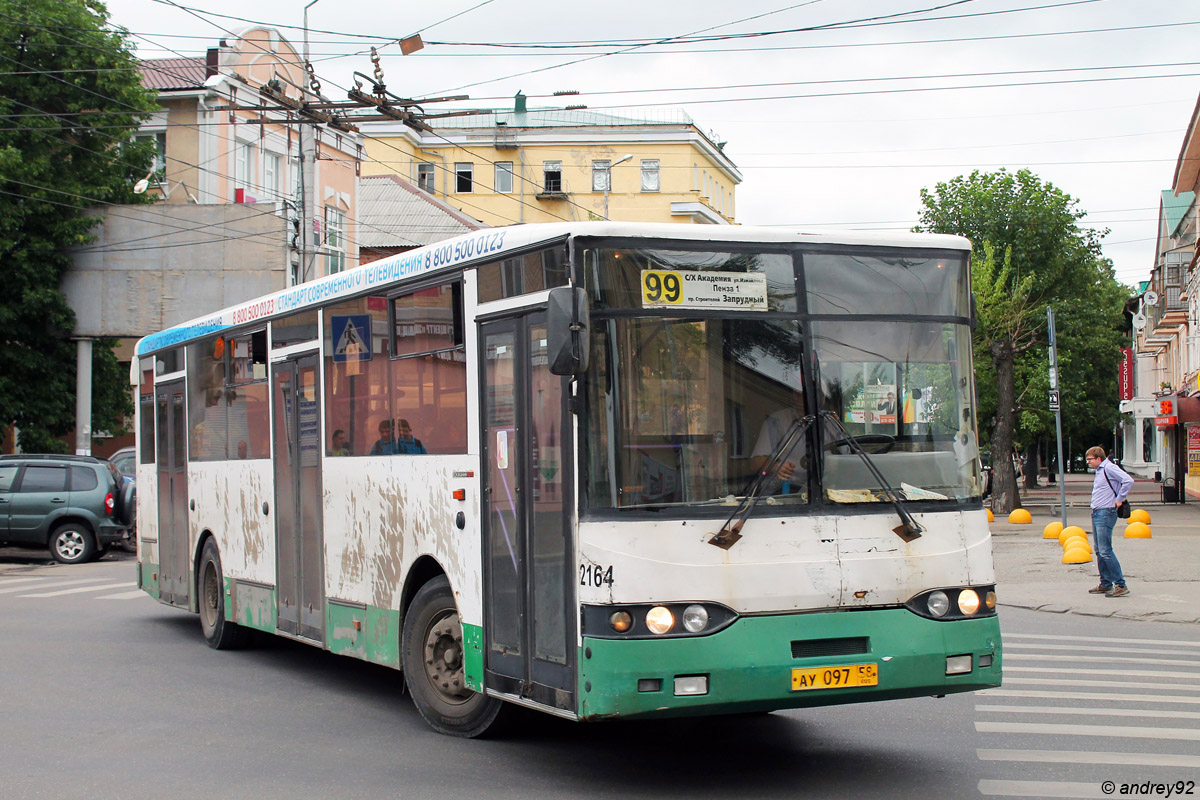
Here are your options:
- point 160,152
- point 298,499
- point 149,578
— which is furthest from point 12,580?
point 160,152

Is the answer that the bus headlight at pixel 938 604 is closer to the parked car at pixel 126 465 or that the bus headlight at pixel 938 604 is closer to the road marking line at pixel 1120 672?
the road marking line at pixel 1120 672

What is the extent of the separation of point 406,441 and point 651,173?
6590 centimetres

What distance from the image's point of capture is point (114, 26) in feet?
120

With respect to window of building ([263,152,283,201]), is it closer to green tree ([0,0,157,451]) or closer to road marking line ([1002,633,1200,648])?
green tree ([0,0,157,451])

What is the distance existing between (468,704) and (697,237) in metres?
3.22

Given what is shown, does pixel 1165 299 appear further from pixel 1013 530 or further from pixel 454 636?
pixel 454 636

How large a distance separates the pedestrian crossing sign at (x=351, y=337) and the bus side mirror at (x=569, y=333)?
322 cm

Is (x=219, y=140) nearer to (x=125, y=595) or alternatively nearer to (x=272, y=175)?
(x=272, y=175)

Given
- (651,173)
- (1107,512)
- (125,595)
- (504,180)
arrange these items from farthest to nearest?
(504,180) < (651,173) < (125,595) < (1107,512)

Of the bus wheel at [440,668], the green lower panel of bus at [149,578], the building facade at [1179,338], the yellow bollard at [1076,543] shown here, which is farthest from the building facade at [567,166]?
the bus wheel at [440,668]

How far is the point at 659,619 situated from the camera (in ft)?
22.8

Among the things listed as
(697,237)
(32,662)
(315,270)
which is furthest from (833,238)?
(315,270)

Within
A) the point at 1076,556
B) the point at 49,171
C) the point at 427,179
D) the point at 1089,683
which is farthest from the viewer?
the point at 427,179

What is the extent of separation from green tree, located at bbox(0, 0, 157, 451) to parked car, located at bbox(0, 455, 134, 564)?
11.2 metres
